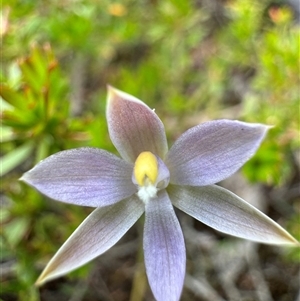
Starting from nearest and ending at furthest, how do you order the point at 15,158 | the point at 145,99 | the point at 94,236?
the point at 94,236, the point at 15,158, the point at 145,99

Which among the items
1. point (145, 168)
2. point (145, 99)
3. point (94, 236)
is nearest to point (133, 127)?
point (145, 168)

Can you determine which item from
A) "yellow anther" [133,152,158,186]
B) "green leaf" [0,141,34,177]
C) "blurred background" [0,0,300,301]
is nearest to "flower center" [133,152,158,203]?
"yellow anther" [133,152,158,186]

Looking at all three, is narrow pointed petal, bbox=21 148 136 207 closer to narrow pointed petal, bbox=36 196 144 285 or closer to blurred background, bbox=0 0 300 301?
narrow pointed petal, bbox=36 196 144 285

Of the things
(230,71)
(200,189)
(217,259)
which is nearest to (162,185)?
(200,189)

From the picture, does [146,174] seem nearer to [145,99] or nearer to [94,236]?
[94,236]

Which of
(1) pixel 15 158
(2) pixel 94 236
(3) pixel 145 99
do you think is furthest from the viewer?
(3) pixel 145 99
